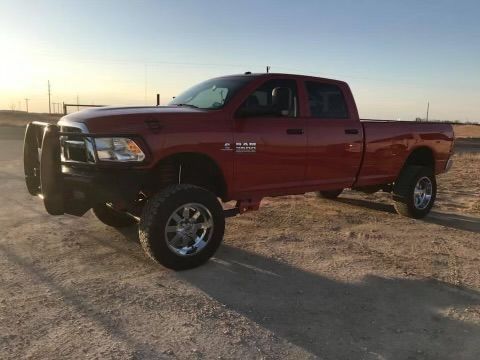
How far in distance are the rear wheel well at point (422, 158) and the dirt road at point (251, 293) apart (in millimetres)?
1373

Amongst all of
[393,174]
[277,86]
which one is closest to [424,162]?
[393,174]

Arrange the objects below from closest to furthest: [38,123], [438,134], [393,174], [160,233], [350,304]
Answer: [350,304]
[160,233]
[38,123]
[393,174]
[438,134]

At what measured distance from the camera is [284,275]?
478 cm

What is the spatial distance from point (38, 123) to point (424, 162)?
20.0 feet

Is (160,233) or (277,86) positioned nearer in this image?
(160,233)

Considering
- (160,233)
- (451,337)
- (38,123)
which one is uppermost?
(38,123)

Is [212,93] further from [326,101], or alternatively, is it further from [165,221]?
[165,221]

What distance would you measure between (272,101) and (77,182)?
2.38 meters

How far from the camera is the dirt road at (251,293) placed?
3.35m

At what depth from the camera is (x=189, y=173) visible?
5359 mm

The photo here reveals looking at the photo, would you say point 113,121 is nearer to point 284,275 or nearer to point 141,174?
point 141,174

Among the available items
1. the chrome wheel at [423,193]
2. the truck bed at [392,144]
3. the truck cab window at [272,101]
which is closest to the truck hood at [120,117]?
the truck cab window at [272,101]

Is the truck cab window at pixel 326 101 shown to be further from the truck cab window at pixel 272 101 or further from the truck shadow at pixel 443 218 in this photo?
the truck shadow at pixel 443 218

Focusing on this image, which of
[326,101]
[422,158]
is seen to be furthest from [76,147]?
[422,158]
